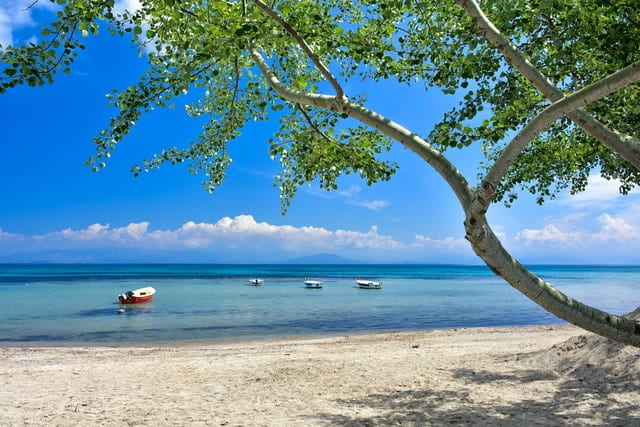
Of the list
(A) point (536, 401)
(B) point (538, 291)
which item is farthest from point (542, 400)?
(B) point (538, 291)

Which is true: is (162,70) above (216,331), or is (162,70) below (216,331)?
above

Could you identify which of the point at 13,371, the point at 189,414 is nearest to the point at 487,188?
the point at 189,414

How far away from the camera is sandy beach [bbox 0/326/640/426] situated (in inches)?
284

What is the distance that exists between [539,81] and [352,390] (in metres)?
5.93

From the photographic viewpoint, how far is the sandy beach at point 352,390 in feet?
23.7

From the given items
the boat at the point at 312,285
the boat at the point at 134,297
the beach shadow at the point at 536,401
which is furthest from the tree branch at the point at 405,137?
the boat at the point at 312,285

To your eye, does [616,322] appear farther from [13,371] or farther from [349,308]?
[349,308]

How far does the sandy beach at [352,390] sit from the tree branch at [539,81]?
3.83 meters

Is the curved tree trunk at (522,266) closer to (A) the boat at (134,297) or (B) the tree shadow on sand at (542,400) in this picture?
(B) the tree shadow on sand at (542,400)

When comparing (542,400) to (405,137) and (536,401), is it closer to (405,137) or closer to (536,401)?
(536,401)

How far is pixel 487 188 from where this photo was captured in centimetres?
432

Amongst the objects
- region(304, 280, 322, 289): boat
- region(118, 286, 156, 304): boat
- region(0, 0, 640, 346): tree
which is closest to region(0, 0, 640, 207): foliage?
region(0, 0, 640, 346): tree

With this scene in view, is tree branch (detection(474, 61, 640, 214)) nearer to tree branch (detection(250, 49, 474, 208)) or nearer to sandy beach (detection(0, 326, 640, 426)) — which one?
tree branch (detection(250, 49, 474, 208))

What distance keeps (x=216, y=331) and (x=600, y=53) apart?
884 inches
